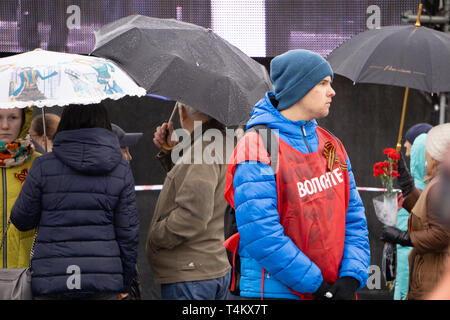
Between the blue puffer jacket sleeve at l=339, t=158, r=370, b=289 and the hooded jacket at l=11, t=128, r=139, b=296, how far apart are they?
1.31m

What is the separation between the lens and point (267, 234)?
280 centimetres

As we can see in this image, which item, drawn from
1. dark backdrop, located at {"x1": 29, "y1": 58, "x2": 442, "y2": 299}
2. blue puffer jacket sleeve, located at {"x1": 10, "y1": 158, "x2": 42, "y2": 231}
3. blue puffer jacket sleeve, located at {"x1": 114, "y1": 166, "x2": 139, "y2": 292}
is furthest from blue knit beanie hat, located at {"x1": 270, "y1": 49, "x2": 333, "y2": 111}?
dark backdrop, located at {"x1": 29, "y1": 58, "x2": 442, "y2": 299}

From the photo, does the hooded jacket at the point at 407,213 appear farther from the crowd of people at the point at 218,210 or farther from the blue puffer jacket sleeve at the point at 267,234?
the blue puffer jacket sleeve at the point at 267,234

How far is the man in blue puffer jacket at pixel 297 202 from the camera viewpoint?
283 cm

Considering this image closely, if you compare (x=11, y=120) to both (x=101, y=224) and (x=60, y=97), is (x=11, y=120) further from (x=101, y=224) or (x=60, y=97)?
(x=101, y=224)

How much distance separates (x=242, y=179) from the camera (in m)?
2.87

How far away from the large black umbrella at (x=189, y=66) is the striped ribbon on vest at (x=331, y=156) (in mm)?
812

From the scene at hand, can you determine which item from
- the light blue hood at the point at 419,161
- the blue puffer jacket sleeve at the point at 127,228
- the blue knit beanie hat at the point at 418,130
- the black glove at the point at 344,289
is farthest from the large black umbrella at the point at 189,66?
the blue knit beanie hat at the point at 418,130

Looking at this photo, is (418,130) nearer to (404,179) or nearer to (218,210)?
(404,179)

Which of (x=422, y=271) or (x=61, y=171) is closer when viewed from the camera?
(x=61, y=171)
